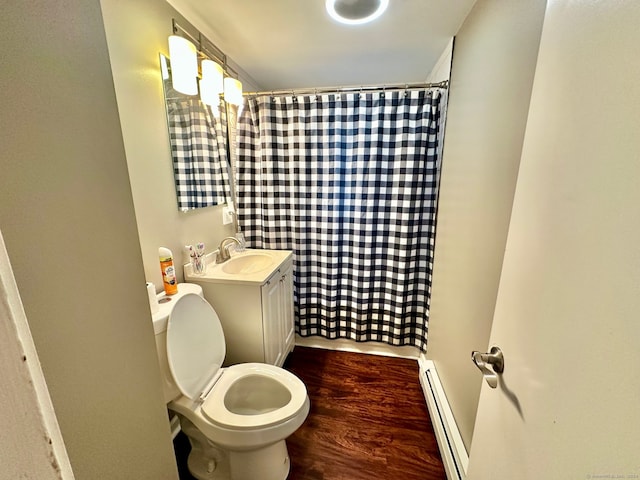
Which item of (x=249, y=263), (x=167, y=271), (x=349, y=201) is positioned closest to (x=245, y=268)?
(x=249, y=263)

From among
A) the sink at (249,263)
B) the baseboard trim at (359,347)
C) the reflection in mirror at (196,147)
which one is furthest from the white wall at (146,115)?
the baseboard trim at (359,347)

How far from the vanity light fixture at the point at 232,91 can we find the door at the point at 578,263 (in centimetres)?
160

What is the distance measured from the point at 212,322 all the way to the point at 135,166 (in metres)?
0.82

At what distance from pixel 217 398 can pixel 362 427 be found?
2.91 feet

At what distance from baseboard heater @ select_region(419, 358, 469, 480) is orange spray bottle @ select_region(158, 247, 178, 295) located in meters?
1.55

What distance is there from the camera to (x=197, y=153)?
154 cm

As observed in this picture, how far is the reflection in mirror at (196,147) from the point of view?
4.46 ft

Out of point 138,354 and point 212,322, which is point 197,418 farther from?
point 138,354

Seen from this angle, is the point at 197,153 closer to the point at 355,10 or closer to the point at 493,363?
the point at 355,10

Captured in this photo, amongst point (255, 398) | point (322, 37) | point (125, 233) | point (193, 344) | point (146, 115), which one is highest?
point (322, 37)

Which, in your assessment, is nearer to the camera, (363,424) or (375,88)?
(363,424)

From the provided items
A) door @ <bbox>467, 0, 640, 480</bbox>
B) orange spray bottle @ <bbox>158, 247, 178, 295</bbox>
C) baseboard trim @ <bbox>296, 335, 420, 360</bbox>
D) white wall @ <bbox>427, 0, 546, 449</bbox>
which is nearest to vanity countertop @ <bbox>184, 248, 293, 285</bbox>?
orange spray bottle @ <bbox>158, 247, 178, 295</bbox>

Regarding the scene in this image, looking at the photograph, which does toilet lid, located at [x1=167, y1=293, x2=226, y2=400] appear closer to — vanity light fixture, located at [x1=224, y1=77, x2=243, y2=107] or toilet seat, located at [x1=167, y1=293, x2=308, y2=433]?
toilet seat, located at [x1=167, y1=293, x2=308, y2=433]

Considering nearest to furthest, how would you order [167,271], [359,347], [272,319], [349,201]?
[167,271] < [272,319] < [349,201] < [359,347]
